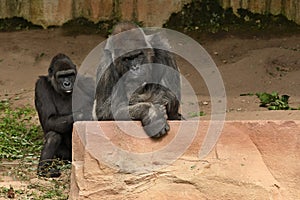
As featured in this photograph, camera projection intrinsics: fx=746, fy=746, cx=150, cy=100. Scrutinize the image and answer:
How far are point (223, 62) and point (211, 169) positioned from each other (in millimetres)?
5553

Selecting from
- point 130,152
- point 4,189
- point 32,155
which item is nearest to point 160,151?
point 130,152

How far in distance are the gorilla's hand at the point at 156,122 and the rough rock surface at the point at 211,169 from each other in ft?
0.26

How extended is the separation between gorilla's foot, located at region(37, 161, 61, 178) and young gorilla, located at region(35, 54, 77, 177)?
6 cm

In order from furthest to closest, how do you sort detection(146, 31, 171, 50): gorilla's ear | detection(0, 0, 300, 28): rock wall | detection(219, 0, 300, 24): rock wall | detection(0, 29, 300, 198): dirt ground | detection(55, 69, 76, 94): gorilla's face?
detection(0, 0, 300, 28): rock wall, detection(219, 0, 300, 24): rock wall, detection(0, 29, 300, 198): dirt ground, detection(55, 69, 76, 94): gorilla's face, detection(146, 31, 171, 50): gorilla's ear

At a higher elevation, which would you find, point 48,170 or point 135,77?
point 135,77

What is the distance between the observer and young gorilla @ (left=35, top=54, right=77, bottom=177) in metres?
7.47

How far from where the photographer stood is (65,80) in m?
7.79

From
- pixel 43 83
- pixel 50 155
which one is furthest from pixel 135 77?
pixel 43 83

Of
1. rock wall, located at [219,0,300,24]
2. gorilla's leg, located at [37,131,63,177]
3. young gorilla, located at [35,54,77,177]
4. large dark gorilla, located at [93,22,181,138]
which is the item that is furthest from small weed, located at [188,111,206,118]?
rock wall, located at [219,0,300,24]

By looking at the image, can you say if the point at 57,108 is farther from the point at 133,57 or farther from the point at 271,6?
the point at 271,6

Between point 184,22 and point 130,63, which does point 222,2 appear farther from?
point 130,63

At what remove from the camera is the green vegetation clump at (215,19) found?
1166 centimetres

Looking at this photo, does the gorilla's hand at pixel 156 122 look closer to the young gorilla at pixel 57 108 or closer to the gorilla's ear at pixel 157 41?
the gorilla's ear at pixel 157 41

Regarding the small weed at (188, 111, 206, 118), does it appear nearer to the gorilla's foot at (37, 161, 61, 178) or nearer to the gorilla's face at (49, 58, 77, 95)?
the gorilla's face at (49, 58, 77, 95)
